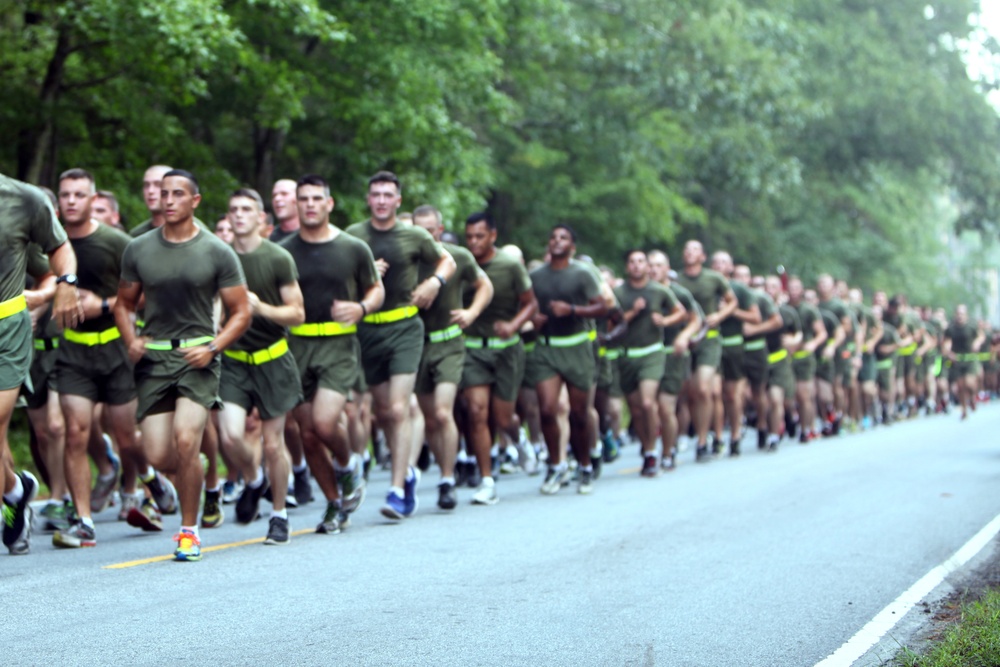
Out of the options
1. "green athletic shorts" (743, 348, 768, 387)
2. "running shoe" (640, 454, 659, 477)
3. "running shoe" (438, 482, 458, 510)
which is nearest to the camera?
"running shoe" (438, 482, 458, 510)

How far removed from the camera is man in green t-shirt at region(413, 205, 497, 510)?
39.6 ft

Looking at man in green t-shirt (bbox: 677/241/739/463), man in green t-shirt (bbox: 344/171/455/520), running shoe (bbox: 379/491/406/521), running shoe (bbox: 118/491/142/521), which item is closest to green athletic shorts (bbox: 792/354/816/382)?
man in green t-shirt (bbox: 677/241/739/463)

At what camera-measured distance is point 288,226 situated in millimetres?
11883

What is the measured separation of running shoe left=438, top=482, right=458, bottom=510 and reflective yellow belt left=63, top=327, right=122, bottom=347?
2795mm

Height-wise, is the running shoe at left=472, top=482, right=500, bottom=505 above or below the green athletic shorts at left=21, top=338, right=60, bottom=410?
below

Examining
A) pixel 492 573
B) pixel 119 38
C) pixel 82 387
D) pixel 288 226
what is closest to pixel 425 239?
pixel 288 226

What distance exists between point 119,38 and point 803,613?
38.4 ft

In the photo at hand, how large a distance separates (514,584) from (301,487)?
474 cm

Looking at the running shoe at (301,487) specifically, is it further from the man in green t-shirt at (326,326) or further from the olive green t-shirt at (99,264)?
the olive green t-shirt at (99,264)

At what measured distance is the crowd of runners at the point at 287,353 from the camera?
896 centimetres

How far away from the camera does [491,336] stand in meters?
13.2

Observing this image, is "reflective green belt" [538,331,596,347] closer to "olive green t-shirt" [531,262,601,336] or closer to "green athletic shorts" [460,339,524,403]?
"olive green t-shirt" [531,262,601,336]

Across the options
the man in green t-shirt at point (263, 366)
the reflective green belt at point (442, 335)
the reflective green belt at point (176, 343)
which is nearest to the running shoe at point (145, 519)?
the man in green t-shirt at point (263, 366)

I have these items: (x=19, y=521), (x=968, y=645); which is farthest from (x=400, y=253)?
(x=968, y=645)
